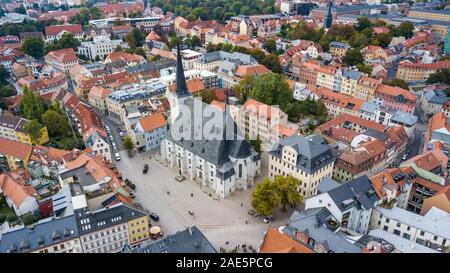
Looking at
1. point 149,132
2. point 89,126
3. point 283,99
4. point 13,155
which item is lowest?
point 13,155

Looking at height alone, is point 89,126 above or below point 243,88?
below

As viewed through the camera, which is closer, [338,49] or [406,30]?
[338,49]

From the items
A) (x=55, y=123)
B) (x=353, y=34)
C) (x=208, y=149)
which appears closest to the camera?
(x=208, y=149)

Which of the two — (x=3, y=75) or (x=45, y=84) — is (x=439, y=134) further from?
(x=3, y=75)

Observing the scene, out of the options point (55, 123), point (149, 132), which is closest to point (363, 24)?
point (149, 132)

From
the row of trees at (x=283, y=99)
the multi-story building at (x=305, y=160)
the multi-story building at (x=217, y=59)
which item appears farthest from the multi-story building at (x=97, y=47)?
the multi-story building at (x=305, y=160)

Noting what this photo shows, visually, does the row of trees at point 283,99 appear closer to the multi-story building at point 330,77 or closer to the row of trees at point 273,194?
the multi-story building at point 330,77
